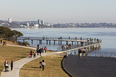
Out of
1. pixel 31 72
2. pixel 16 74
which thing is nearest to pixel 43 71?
pixel 31 72

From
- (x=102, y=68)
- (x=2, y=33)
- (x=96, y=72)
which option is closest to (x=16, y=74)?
(x=96, y=72)

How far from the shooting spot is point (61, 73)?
2502 centimetres

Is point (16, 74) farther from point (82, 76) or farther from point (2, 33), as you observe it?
point (2, 33)

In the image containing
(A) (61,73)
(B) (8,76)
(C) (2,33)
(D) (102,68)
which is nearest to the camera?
(B) (8,76)

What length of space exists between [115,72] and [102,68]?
2.72m

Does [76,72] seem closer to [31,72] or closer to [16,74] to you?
[31,72]

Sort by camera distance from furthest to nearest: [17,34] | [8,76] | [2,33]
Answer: [17,34]
[2,33]
[8,76]

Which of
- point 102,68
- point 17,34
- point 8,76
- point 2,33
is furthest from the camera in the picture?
point 17,34

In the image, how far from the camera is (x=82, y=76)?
23.1 m

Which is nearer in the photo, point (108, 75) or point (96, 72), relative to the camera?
point (108, 75)

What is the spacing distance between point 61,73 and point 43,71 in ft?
8.51

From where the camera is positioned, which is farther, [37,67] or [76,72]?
[37,67]

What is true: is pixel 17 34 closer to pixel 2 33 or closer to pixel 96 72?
pixel 2 33

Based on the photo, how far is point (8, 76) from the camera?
2256 cm
